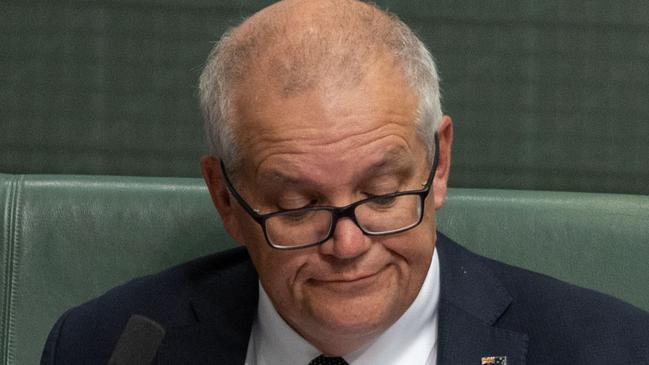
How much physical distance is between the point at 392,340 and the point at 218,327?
278 mm

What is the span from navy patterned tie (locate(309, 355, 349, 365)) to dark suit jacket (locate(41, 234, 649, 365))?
5.4 inches

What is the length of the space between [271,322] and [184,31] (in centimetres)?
62

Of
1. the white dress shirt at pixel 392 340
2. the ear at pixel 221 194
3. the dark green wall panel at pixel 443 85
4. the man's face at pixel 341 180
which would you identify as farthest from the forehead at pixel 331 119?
the dark green wall panel at pixel 443 85

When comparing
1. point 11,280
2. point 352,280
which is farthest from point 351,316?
point 11,280

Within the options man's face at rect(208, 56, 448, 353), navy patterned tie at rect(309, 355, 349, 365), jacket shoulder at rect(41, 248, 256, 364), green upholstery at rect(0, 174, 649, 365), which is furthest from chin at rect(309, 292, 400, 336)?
green upholstery at rect(0, 174, 649, 365)

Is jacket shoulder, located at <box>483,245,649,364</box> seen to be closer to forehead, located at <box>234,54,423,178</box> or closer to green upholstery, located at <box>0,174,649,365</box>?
green upholstery, located at <box>0,174,649,365</box>

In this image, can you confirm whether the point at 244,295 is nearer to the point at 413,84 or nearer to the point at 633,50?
the point at 413,84

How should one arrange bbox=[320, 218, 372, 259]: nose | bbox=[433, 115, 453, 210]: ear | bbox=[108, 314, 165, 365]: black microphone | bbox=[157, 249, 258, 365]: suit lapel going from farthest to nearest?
1. bbox=[157, 249, 258, 365]: suit lapel
2. bbox=[433, 115, 453, 210]: ear
3. bbox=[320, 218, 372, 259]: nose
4. bbox=[108, 314, 165, 365]: black microphone

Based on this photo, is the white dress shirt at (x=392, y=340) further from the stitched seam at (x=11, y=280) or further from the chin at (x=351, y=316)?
the stitched seam at (x=11, y=280)

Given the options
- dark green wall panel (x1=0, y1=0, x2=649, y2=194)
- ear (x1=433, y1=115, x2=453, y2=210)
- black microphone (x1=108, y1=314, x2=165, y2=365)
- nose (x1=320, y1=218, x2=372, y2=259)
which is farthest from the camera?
dark green wall panel (x1=0, y1=0, x2=649, y2=194)

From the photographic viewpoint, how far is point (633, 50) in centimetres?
209

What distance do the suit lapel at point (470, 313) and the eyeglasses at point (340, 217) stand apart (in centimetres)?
23

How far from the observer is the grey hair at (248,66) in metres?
1.59

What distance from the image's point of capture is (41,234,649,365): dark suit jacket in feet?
5.60
